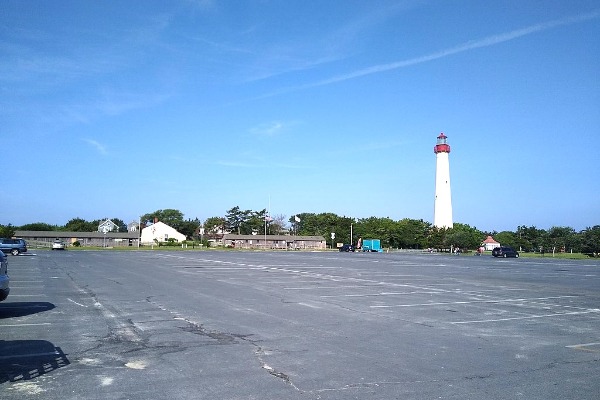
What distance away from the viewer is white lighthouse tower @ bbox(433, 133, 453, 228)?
101 metres

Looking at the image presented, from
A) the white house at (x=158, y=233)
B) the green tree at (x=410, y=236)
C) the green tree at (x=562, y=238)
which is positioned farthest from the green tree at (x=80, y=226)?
the green tree at (x=562, y=238)

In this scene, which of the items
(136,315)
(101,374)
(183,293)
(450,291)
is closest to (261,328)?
(136,315)

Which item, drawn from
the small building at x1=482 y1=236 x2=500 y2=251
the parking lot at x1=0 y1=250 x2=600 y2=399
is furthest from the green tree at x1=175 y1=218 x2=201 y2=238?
the parking lot at x1=0 y1=250 x2=600 y2=399

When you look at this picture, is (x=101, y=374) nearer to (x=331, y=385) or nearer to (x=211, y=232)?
(x=331, y=385)

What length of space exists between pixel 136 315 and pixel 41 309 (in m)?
2.91

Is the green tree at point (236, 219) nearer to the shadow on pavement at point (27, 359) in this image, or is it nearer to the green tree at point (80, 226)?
the green tree at point (80, 226)

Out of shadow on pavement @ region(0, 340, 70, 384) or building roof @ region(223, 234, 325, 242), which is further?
building roof @ region(223, 234, 325, 242)

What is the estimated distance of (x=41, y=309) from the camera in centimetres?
1316

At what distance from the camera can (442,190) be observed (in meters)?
101

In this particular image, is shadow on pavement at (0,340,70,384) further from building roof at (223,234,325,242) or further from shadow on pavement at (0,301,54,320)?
building roof at (223,234,325,242)

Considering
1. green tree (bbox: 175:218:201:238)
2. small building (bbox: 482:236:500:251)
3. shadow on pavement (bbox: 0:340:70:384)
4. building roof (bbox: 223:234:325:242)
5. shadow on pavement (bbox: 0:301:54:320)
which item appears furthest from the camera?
green tree (bbox: 175:218:201:238)

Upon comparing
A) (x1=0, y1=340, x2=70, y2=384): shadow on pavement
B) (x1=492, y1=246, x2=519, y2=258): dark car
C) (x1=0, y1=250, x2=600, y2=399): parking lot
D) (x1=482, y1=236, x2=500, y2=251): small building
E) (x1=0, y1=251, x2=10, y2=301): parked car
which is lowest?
(x1=0, y1=340, x2=70, y2=384): shadow on pavement

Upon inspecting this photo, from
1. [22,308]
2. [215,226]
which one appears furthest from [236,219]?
[22,308]

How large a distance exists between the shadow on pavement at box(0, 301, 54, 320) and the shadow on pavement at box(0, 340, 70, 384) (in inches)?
147
